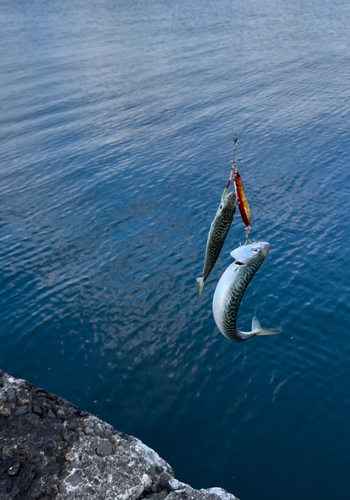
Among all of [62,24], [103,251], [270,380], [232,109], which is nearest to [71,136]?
[232,109]

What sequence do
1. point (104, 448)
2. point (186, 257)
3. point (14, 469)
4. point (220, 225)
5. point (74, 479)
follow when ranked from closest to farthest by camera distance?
1. point (220, 225)
2. point (74, 479)
3. point (14, 469)
4. point (104, 448)
5. point (186, 257)

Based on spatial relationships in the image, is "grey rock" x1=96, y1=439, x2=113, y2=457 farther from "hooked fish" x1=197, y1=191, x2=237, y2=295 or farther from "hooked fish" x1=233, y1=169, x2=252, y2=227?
"hooked fish" x1=233, y1=169, x2=252, y2=227

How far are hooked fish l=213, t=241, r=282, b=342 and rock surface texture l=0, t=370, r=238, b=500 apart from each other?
15.5ft

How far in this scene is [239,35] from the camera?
271ft

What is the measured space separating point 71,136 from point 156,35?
157ft

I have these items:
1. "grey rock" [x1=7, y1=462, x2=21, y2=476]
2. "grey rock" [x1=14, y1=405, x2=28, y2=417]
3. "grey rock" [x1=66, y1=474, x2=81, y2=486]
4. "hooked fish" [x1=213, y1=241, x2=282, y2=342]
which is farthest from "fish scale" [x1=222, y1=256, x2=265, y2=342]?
"grey rock" [x1=14, y1=405, x2=28, y2=417]

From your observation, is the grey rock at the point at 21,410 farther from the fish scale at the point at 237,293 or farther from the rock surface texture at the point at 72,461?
the fish scale at the point at 237,293

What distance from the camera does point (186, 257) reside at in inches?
1196

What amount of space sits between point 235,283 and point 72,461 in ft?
22.7

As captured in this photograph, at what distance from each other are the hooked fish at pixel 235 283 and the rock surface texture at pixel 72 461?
4.73 meters

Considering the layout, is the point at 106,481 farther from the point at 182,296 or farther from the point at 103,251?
the point at 103,251

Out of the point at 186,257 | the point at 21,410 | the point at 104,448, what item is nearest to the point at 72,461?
Answer: the point at 104,448

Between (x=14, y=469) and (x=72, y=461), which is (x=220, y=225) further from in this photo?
(x=14, y=469)

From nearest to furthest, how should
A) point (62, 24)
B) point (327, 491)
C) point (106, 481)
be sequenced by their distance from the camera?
point (106, 481) < point (327, 491) < point (62, 24)
